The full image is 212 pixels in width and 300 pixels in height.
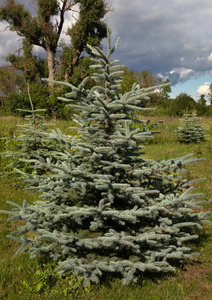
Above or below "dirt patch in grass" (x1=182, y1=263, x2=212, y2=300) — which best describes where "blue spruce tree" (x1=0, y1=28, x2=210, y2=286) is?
above

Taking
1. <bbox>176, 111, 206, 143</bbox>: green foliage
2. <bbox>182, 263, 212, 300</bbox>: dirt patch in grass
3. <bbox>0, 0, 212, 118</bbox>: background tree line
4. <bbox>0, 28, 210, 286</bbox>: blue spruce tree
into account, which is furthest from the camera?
<bbox>0, 0, 212, 118</bbox>: background tree line

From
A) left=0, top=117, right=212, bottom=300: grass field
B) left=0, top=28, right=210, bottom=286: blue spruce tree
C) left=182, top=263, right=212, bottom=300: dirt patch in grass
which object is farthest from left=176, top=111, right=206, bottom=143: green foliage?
left=182, top=263, right=212, bottom=300: dirt patch in grass

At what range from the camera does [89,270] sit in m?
2.38

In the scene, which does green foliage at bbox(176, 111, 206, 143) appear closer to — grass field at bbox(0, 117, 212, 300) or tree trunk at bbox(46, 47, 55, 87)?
grass field at bbox(0, 117, 212, 300)

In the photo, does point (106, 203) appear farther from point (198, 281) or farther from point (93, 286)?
point (198, 281)

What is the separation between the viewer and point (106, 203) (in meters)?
2.89

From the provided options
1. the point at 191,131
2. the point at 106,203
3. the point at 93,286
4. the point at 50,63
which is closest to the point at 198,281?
the point at 93,286

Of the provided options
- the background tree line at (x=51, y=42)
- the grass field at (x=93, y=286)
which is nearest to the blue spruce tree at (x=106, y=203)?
the grass field at (x=93, y=286)

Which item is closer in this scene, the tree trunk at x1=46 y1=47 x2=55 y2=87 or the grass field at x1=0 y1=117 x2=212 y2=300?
the grass field at x1=0 y1=117 x2=212 y2=300

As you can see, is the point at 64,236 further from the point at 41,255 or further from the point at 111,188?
the point at 41,255

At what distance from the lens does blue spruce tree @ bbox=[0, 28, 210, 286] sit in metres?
2.47

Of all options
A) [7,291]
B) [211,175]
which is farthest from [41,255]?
[211,175]

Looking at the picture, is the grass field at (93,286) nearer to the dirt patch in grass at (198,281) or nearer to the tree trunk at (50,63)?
the dirt patch in grass at (198,281)

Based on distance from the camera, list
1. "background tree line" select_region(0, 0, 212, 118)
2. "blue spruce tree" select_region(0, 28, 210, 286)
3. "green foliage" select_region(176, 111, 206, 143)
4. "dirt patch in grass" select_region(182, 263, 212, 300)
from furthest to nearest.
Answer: "background tree line" select_region(0, 0, 212, 118) < "green foliage" select_region(176, 111, 206, 143) < "dirt patch in grass" select_region(182, 263, 212, 300) < "blue spruce tree" select_region(0, 28, 210, 286)
